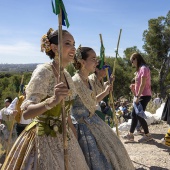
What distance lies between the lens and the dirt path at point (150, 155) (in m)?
4.44

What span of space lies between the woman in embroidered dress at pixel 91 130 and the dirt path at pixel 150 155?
3.60 feet

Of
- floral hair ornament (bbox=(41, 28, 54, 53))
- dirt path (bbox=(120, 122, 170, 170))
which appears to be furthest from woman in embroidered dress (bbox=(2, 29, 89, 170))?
dirt path (bbox=(120, 122, 170, 170))

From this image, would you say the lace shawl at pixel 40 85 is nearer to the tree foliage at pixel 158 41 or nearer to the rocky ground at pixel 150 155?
the rocky ground at pixel 150 155

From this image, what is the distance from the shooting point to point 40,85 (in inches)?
89.4

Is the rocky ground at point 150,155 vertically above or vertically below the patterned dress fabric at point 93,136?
below

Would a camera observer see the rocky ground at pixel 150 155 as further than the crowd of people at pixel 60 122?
Yes

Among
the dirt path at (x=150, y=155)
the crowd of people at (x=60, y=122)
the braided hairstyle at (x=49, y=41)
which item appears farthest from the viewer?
the dirt path at (x=150, y=155)

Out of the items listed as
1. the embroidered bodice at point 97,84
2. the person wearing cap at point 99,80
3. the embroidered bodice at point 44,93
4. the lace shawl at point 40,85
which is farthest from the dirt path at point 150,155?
the lace shawl at point 40,85

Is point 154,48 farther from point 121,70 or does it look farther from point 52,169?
point 52,169

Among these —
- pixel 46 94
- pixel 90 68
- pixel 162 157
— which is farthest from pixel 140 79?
pixel 46 94

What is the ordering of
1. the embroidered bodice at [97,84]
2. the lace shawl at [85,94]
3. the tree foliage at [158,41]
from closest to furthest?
the lace shawl at [85,94] → the embroidered bodice at [97,84] → the tree foliage at [158,41]

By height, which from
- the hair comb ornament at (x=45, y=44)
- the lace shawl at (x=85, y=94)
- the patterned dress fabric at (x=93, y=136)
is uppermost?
the hair comb ornament at (x=45, y=44)

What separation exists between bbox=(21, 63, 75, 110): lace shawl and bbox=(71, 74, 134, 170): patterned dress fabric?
95cm

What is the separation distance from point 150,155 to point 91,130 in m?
2.07
